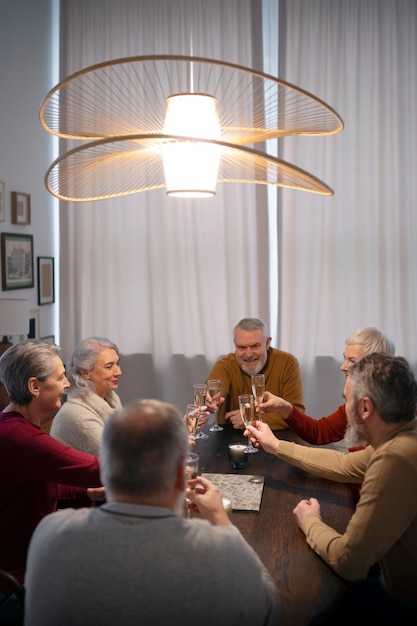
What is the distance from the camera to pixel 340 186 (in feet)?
17.1

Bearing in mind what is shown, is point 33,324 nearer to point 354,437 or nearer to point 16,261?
point 16,261

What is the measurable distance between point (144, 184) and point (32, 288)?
1283 millimetres

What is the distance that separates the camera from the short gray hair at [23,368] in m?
2.33

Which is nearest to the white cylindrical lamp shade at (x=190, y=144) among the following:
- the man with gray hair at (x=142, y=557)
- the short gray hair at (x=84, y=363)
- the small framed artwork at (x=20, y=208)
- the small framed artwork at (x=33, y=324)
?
the short gray hair at (x=84, y=363)

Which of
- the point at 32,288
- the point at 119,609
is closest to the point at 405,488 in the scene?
the point at 119,609

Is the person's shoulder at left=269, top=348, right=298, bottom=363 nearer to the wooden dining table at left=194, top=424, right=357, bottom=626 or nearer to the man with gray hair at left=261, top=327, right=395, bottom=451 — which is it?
the man with gray hair at left=261, top=327, right=395, bottom=451

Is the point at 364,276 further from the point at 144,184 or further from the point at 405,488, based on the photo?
the point at 405,488

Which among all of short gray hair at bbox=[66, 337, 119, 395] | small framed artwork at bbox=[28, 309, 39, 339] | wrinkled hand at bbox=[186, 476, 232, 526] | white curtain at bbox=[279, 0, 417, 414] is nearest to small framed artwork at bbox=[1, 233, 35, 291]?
small framed artwork at bbox=[28, 309, 39, 339]

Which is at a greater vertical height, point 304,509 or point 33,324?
point 33,324

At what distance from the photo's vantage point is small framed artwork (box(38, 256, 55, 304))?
5.36m

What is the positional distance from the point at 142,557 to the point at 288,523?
0.95 m

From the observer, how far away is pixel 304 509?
210cm

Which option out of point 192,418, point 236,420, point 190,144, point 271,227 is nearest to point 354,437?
point 192,418

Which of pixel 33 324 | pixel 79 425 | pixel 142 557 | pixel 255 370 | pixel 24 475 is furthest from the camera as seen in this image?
pixel 33 324
